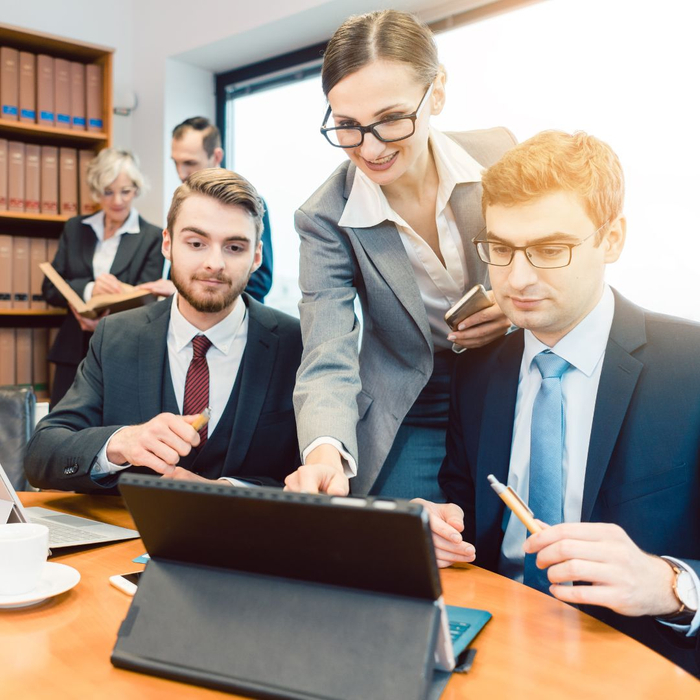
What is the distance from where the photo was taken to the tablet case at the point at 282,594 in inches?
27.2

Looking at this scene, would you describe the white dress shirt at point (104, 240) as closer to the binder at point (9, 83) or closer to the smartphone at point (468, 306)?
the binder at point (9, 83)

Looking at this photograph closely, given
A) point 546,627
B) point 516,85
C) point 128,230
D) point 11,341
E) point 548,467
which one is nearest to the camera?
point 546,627

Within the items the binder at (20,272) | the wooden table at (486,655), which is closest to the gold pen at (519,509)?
the wooden table at (486,655)

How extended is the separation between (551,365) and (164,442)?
0.71 m

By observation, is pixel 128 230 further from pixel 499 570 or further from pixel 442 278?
pixel 499 570

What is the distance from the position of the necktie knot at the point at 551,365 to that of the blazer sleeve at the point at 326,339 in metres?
0.36

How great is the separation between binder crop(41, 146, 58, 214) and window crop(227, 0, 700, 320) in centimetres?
199

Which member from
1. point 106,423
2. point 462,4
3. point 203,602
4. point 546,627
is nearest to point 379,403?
point 106,423

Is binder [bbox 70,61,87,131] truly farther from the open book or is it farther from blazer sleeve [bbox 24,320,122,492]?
blazer sleeve [bbox 24,320,122,492]

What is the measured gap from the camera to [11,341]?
3.78 m

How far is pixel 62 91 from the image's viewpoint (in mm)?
3818

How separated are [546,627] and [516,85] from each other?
8.12 ft

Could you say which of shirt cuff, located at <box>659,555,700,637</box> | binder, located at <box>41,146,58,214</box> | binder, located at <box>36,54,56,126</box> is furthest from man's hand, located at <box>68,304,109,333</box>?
shirt cuff, located at <box>659,555,700,637</box>

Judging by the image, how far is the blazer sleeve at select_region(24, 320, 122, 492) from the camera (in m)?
1.58
